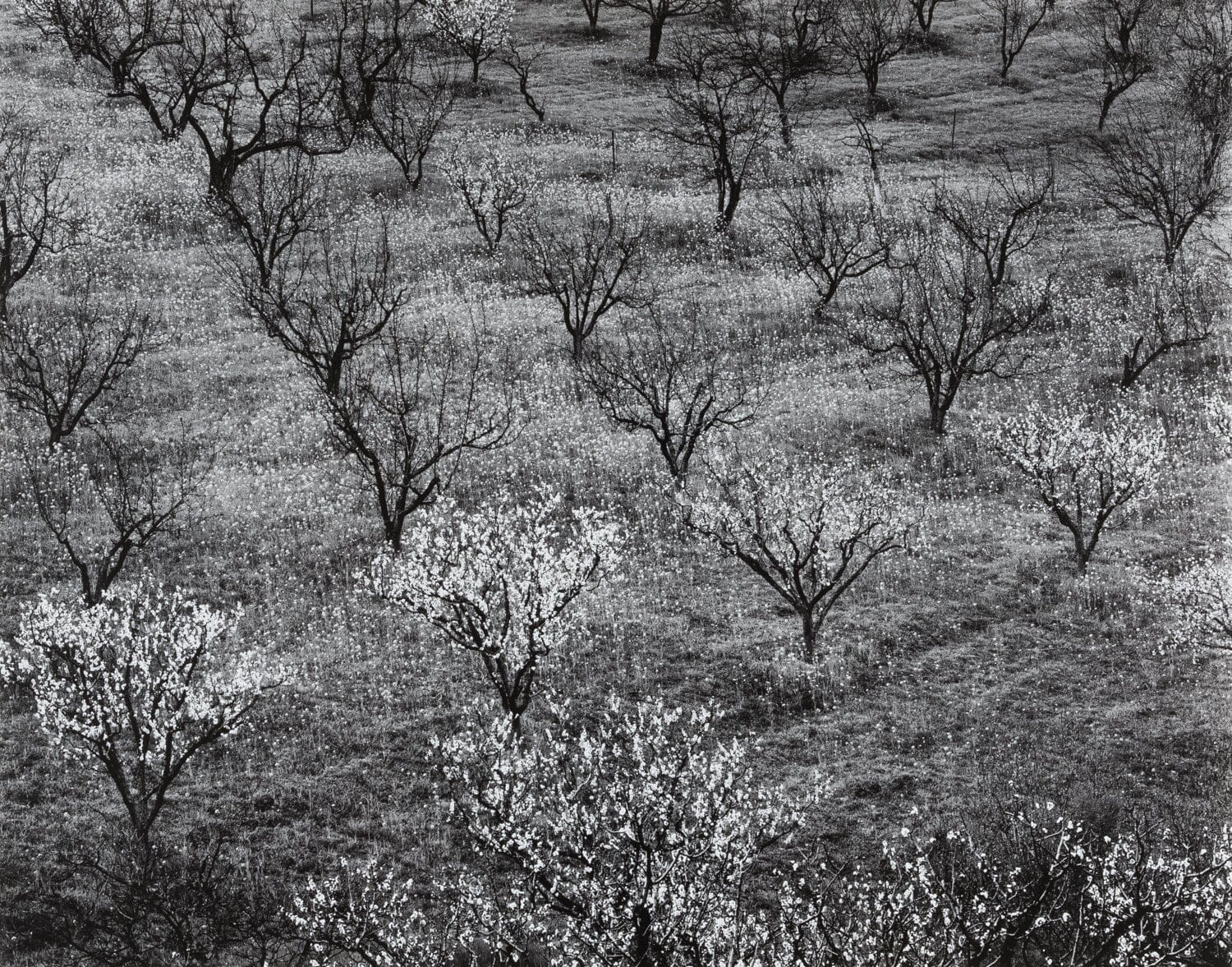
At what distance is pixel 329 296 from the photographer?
1507 inches

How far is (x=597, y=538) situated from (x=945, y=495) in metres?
13.2

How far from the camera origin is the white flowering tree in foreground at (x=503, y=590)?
75.2 feet

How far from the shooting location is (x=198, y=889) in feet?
61.5

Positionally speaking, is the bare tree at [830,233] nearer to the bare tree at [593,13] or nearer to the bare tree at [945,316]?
the bare tree at [945,316]

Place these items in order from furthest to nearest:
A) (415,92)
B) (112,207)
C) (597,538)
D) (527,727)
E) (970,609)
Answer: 1. (415,92)
2. (112,207)
3. (970,609)
4. (597,538)
5. (527,727)

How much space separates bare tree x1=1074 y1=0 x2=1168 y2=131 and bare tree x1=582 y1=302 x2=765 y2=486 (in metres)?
40.4

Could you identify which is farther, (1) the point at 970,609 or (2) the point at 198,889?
(1) the point at 970,609

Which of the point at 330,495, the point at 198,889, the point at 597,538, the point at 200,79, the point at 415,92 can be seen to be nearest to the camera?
the point at 198,889

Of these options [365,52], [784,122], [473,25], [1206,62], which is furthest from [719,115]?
[1206,62]

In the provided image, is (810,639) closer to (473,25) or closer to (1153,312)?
(1153,312)

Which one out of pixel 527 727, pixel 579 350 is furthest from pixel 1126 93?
pixel 527 727

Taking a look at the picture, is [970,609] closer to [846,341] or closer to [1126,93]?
[846,341]

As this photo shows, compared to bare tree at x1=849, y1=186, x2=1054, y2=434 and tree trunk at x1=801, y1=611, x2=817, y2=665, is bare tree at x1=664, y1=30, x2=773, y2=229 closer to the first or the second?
bare tree at x1=849, y1=186, x2=1054, y2=434

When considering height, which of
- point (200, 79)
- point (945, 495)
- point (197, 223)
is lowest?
point (945, 495)
